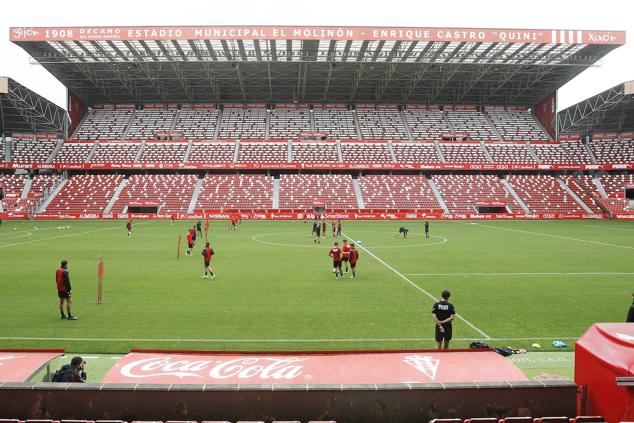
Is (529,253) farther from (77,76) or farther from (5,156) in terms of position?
(5,156)

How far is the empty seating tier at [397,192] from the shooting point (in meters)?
63.8

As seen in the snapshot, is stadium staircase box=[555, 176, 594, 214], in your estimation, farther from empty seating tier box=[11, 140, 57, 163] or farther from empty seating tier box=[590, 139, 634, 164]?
empty seating tier box=[11, 140, 57, 163]

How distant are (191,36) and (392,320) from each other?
49701mm

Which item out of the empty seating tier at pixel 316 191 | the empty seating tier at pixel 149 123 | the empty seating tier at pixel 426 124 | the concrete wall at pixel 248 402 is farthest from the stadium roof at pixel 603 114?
the concrete wall at pixel 248 402

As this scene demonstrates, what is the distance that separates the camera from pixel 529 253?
27719mm

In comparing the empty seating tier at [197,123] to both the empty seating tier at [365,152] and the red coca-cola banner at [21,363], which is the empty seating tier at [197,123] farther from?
the red coca-cola banner at [21,363]

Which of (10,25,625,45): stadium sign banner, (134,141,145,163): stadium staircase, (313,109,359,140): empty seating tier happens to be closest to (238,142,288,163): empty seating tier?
(313,109,359,140): empty seating tier

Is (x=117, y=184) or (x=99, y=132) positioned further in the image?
(x=99, y=132)

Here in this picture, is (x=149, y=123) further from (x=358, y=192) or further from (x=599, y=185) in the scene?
(x=599, y=185)

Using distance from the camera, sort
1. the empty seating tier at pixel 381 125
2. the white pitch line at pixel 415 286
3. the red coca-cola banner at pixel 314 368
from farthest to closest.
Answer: the empty seating tier at pixel 381 125, the white pitch line at pixel 415 286, the red coca-cola banner at pixel 314 368

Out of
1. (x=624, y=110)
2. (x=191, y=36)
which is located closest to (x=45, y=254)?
(x=191, y=36)

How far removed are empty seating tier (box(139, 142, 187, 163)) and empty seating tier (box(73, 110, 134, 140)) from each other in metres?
7.07

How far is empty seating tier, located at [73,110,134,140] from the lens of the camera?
2936 inches

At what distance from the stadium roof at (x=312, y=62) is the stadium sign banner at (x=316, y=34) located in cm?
12
